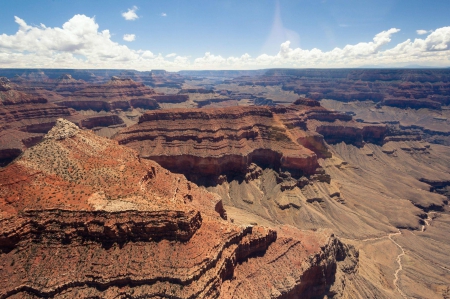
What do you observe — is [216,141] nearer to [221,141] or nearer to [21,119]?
[221,141]

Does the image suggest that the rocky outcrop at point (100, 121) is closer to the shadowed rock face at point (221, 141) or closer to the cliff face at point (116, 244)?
the shadowed rock face at point (221, 141)

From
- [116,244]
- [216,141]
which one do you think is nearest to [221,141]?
[216,141]

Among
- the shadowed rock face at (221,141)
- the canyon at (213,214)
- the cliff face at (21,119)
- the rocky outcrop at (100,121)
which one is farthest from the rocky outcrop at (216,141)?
the rocky outcrop at (100,121)

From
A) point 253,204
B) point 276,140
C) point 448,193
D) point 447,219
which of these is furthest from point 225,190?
point 448,193

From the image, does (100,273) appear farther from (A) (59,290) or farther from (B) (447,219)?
(B) (447,219)

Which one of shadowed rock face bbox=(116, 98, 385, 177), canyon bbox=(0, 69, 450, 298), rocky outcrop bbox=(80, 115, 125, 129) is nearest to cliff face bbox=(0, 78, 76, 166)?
canyon bbox=(0, 69, 450, 298)

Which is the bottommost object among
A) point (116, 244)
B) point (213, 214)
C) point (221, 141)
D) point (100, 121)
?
point (100, 121)

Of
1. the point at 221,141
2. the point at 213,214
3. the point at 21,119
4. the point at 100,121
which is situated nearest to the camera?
the point at 213,214

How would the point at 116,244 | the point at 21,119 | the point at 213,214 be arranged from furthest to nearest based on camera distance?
the point at 21,119 → the point at 213,214 → the point at 116,244
